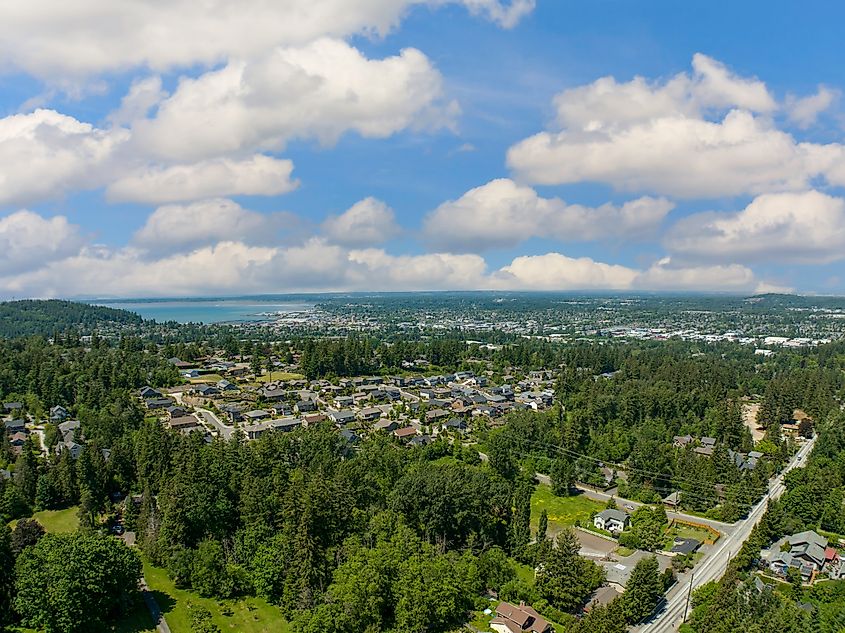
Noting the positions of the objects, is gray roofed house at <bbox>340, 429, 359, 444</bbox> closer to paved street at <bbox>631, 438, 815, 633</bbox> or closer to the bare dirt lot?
paved street at <bbox>631, 438, 815, 633</bbox>

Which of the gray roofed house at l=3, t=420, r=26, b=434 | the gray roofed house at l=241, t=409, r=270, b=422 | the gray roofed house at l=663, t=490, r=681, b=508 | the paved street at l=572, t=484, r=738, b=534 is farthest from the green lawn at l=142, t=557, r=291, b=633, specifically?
the gray roofed house at l=663, t=490, r=681, b=508

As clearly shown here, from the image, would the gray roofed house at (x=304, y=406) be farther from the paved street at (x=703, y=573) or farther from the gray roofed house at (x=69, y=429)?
the paved street at (x=703, y=573)

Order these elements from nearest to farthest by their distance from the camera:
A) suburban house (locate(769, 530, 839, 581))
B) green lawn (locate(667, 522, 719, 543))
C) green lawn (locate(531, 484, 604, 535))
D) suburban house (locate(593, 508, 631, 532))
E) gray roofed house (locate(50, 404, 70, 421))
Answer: suburban house (locate(769, 530, 839, 581)), green lawn (locate(667, 522, 719, 543)), suburban house (locate(593, 508, 631, 532)), green lawn (locate(531, 484, 604, 535)), gray roofed house (locate(50, 404, 70, 421))

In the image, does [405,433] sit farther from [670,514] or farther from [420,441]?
[670,514]

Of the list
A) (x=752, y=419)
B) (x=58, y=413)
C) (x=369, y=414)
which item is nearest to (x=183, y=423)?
(x=58, y=413)

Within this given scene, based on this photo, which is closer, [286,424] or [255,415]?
[286,424]
